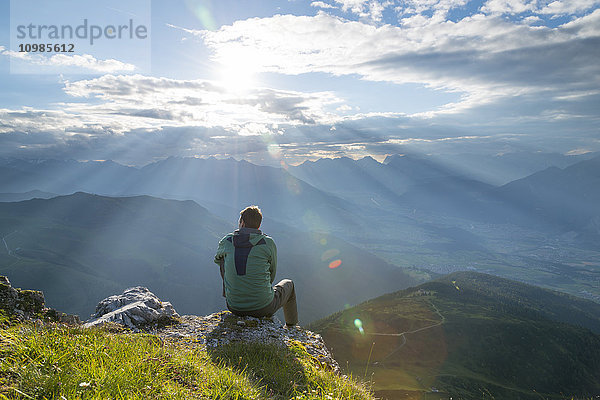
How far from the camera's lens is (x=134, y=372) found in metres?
4.86

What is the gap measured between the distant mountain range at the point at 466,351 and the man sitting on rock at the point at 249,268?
243 feet

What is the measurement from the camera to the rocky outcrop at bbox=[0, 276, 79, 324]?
27.5 feet

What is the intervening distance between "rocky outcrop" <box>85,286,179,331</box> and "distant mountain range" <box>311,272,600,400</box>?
73.7 metres

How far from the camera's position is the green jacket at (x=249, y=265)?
10.1 meters

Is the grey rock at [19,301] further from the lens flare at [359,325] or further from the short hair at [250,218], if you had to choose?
the lens flare at [359,325]

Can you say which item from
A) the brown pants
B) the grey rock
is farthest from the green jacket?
the grey rock

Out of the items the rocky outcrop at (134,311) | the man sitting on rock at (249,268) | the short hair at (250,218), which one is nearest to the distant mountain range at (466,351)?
the rocky outcrop at (134,311)

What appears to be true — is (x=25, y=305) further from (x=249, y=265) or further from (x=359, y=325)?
(x=359, y=325)

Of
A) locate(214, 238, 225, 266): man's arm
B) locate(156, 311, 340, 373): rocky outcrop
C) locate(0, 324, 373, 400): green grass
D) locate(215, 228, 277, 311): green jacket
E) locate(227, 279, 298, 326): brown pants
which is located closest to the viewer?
locate(0, 324, 373, 400): green grass

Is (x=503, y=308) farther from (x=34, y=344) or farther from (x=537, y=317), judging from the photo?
(x=34, y=344)

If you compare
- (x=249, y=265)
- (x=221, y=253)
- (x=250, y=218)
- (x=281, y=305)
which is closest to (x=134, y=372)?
(x=249, y=265)

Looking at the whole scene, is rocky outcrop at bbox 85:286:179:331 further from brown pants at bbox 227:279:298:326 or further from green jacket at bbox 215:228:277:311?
green jacket at bbox 215:228:277:311

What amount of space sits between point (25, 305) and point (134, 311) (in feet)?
10.8

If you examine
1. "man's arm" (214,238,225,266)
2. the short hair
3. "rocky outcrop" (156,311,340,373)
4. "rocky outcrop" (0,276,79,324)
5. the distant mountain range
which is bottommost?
the distant mountain range
